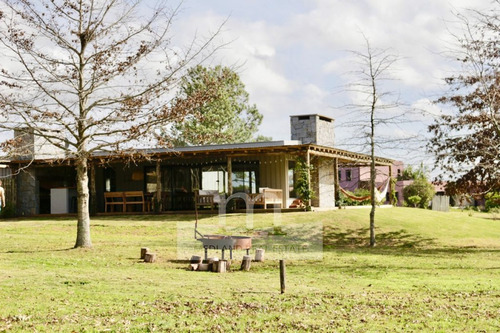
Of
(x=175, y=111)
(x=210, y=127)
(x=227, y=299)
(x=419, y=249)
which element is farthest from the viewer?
(x=210, y=127)

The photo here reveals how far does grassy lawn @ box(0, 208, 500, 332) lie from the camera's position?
23.7 ft

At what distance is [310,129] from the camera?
24.8 metres

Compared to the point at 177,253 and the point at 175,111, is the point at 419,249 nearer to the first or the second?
the point at 177,253

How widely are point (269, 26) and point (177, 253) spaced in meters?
7.23

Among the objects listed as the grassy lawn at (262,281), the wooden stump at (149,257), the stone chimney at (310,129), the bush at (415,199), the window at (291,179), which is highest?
the stone chimney at (310,129)

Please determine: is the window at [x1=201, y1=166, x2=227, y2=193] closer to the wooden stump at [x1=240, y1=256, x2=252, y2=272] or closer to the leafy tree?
the wooden stump at [x1=240, y1=256, x2=252, y2=272]

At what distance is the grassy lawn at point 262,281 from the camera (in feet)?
23.7

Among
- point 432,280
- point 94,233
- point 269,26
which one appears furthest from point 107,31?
point 432,280

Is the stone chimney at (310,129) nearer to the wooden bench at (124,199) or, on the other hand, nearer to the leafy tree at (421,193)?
the wooden bench at (124,199)

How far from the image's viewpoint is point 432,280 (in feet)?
35.5

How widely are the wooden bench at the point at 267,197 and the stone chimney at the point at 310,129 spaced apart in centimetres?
419

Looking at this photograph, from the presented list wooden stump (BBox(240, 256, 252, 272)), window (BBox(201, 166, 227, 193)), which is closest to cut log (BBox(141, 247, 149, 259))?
wooden stump (BBox(240, 256, 252, 272))

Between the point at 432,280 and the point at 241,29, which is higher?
the point at 241,29

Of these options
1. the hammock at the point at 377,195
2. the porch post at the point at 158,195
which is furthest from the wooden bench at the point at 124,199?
the hammock at the point at 377,195
